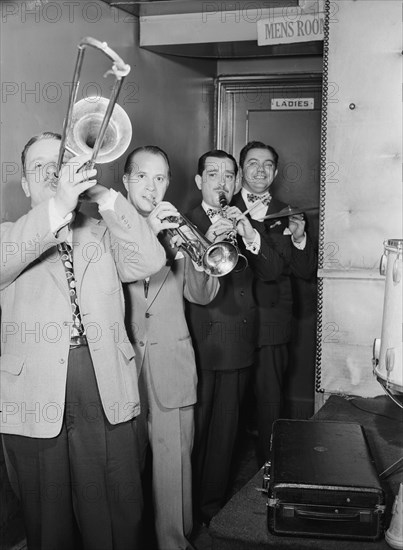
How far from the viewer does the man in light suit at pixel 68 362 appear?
2355 mm

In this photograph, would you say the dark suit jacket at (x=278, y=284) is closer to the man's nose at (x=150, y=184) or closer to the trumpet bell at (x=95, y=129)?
the man's nose at (x=150, y=184)

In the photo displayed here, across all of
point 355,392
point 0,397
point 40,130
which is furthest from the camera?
point 40,130

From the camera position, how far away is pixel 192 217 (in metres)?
3.47

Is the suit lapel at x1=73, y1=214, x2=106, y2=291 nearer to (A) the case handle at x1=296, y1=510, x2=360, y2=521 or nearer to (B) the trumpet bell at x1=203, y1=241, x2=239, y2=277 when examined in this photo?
(B) the trumpet bell at x1=203, y1=241, x2=239, y2=277

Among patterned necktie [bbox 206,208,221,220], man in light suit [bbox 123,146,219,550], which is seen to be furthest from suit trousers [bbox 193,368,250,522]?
patterned necktie [bbox 206,208,221,220]

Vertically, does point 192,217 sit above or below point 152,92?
below

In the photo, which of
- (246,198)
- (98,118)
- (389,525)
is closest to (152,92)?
(246,198)

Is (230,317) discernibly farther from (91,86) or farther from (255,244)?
(91,86)

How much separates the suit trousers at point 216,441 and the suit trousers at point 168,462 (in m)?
0.42

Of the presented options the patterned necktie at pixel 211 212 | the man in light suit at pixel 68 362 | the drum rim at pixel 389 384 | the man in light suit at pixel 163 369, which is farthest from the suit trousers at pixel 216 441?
the drum rim at pixel 389 384

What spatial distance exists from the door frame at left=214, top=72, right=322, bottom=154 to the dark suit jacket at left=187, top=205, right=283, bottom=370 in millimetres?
1929

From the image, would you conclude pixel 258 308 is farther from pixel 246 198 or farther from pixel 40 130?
pixel 40 130

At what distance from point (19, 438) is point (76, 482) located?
0.25 metres

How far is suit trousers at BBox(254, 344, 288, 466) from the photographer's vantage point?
12.1 feet
